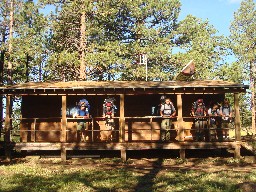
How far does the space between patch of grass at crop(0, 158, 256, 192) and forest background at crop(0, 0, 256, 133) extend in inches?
634

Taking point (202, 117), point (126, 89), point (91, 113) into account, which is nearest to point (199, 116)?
point (202, 117)

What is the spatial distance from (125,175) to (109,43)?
68.3 feet

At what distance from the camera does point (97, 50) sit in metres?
32.4

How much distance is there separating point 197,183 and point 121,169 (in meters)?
3.65

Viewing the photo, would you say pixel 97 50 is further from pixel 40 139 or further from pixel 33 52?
pixel 40 139

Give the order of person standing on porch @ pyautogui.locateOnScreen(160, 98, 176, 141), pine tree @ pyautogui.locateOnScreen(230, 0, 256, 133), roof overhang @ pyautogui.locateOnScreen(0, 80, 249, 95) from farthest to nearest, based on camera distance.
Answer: pine tree @ pyautogui.locateOnScreen(230, 0, 256, 133)
person standing on porch @ pyautogui.locateOnScreen(160, 98, 176, 141)
roof overhang @ pyautogui.locateOnScreen(0, 80, 249, 95)

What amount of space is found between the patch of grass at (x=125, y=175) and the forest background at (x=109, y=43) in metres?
16.1

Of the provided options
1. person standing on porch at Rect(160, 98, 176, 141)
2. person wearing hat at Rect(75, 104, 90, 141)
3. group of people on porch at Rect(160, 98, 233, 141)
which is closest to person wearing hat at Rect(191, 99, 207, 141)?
group of people on porch at Rect(160, 98, 233, 141)

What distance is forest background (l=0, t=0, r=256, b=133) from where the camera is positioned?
31.4 m

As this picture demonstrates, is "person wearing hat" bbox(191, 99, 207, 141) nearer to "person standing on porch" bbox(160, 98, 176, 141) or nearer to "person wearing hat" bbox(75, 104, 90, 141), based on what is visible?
"person standing on porch" bbox(160, 98, 176, 141)

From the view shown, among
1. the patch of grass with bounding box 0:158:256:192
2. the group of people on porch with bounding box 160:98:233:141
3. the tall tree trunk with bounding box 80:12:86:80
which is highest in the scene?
the tall tree trunk with bounding box 80:12:86:80

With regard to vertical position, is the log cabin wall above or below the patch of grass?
above

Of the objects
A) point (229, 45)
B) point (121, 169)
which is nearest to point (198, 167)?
point (121, 169)

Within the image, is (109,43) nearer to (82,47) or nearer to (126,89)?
(82,47)
